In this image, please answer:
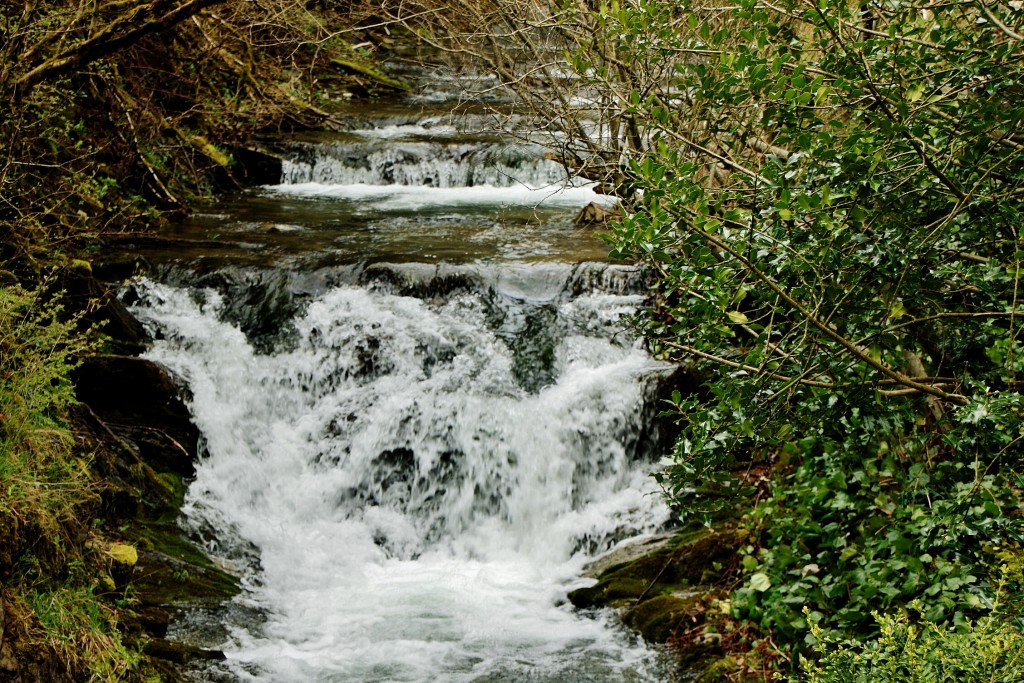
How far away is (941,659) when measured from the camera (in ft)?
11.0

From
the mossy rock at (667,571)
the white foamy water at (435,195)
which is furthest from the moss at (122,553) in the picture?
the white foamy water at (435,195)

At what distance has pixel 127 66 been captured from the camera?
12766 mm

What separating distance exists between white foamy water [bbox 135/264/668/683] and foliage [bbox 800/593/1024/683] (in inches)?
83.5

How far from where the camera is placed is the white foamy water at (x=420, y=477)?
19.9 ft

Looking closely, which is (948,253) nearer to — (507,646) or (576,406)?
(507,646)

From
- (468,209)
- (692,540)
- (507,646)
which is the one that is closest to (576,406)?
(692,540)

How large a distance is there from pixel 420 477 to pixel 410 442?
1.06 feet

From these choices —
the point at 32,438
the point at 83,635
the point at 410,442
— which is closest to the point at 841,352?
the point at 83,635

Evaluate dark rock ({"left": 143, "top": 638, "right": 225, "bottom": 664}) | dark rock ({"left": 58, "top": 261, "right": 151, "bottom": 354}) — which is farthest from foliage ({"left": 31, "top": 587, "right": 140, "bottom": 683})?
dark rock ({"left": 58, "top": 261, "right": 151, "bottom": 354})

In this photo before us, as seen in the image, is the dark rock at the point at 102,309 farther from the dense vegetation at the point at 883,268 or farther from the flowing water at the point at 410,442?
the dense vegetation at the point at 883,268

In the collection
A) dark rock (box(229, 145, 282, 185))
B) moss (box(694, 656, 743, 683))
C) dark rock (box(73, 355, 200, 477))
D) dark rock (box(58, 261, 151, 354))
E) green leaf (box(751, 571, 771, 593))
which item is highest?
dark rock (box(229, 145, 282, 185))

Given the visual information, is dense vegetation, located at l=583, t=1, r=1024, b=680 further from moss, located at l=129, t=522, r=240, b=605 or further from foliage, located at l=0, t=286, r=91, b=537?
moss, located at l=129, t=522, r=240, b=605

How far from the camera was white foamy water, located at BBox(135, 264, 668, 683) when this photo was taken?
19.9ft

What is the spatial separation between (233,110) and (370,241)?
18.2 feet
